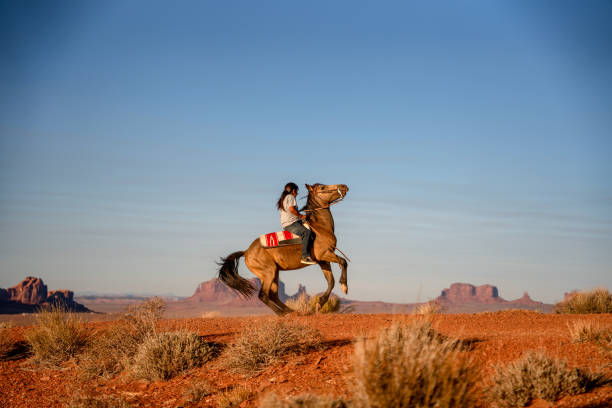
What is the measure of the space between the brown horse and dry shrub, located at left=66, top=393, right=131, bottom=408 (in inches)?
269

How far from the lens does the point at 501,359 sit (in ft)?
30.8

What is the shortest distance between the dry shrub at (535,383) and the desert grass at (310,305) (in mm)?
9708

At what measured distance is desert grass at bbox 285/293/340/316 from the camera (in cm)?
1836

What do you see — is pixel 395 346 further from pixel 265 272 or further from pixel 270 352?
pixel 265 272

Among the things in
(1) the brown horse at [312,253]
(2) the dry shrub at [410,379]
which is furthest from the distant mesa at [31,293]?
(2) the dry shrub at [410,379]

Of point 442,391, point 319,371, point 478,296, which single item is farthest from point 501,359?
point 478,296

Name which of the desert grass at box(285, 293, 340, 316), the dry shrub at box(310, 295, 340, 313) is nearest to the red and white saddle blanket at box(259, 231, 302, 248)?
the desert grass at box(285, 293, 340, 316)

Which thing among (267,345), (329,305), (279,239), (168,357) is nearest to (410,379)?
(267,345)

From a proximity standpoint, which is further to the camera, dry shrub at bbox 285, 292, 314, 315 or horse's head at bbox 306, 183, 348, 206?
dry shrub at bbox 285, 292, 314, 315

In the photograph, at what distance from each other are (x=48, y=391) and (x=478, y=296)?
15830cm

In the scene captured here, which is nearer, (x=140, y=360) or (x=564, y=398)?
(x=564, y=398)

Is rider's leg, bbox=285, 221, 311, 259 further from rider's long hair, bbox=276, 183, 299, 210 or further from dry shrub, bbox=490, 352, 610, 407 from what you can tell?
dry shrub, bbox=490, 352, 610, 407

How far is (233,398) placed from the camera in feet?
29.6

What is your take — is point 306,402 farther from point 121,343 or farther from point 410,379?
point 121,343
